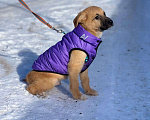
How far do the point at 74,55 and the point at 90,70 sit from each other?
1.63m

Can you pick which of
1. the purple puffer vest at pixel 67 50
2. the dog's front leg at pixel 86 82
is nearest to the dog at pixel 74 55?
the purple puffer vest at pixel 67 50

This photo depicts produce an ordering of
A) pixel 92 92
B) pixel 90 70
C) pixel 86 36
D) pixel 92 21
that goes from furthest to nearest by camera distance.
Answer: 1. pixel 90 70
2. pixel 92 92
3. pixel 92 21
4. pixel 86 36

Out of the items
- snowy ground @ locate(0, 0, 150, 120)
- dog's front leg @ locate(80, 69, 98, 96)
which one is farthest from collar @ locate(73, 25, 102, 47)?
snowy ground @ locate(0, 0, 150, 120)

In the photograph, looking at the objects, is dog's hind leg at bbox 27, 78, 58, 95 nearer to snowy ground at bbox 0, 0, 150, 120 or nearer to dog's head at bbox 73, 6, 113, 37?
snowy ground at bbox 0, 0, 150, 120

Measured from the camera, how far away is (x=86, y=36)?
12.9 ft

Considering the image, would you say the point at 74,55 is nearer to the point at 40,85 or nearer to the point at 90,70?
the point at 40,85

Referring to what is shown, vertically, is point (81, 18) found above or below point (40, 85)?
above

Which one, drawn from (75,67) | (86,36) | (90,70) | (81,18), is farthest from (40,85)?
(90,70)

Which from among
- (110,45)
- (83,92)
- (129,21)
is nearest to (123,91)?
(83,92)

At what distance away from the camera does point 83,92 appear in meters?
4.52

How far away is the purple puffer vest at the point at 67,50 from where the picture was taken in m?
3.92

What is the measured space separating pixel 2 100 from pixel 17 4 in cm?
850

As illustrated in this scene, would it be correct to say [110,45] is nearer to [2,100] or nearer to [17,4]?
[2,100]

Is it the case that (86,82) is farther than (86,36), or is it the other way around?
(86,82)
